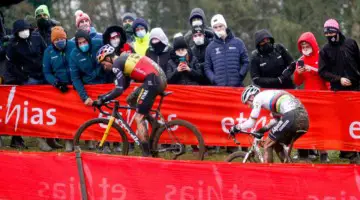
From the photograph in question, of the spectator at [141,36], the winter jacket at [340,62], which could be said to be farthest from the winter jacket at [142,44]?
the winter jacket at [340,62]

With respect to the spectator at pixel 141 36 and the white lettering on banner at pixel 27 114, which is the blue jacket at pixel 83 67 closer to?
the white lettering on banner at pixel 27 114

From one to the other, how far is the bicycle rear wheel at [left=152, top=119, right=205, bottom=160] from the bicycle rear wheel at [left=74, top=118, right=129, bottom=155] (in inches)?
24.4

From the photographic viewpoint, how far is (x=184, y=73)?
1405 cm

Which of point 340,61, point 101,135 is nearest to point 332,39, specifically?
point 340,61

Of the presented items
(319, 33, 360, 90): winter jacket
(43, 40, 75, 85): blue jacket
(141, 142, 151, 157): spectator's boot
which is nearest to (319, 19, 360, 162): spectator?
(319, 33, 360, 90): winter jacket

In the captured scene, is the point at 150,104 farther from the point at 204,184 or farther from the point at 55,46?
the point at 204,184

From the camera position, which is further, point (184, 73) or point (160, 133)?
point (184, 73)

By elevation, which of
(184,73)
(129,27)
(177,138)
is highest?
(129,27)

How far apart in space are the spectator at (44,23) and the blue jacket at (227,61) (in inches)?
122

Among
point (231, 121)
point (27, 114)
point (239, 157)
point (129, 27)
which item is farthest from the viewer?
point (129, 27)

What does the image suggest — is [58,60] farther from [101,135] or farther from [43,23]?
[101,135]

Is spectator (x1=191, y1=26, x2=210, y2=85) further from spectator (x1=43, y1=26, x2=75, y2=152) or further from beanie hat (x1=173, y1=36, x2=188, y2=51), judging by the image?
spectator (x1=43, y1=26, x2=75, y2=152)

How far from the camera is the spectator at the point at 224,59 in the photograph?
45.1 feet

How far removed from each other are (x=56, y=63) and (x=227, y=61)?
9.59 ft
